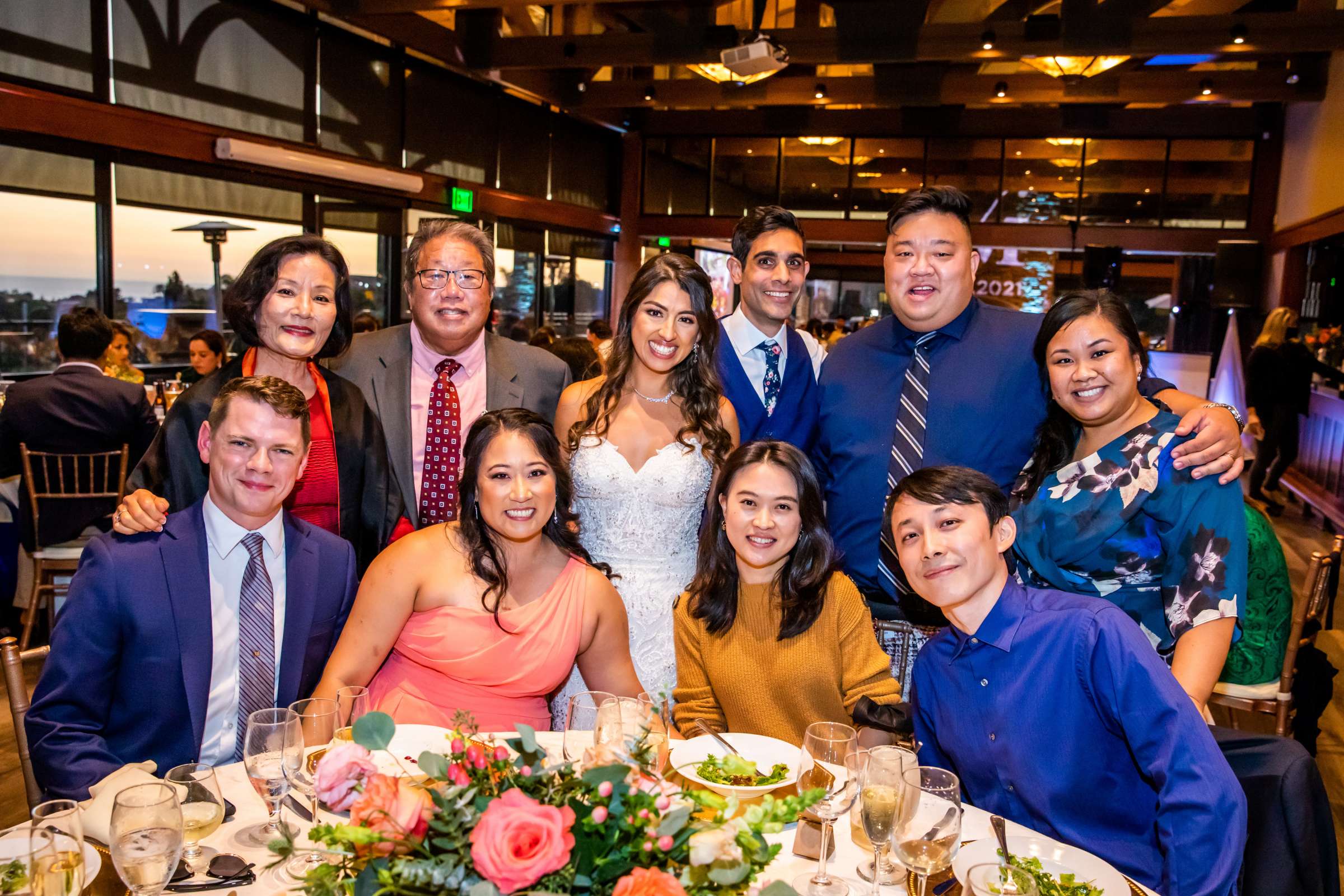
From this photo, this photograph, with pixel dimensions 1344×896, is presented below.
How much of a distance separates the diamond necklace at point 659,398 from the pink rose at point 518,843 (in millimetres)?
2178

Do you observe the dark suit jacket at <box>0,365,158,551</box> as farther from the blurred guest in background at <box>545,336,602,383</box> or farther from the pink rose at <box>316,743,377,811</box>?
the pink rose at <box>316,743,377,811</box>

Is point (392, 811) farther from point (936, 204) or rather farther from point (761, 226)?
point (761, 226)

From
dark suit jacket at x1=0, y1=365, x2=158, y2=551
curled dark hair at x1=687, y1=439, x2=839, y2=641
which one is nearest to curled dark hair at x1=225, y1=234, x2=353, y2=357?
curled dark hair at x1=687, y1=439, x2=839, y2=641

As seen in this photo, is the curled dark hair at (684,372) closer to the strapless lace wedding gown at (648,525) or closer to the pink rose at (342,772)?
the strapless lace wedding gown at (648,525)

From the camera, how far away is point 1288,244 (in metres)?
11.2

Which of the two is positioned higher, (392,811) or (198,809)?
(392,811)

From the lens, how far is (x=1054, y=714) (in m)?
1.79

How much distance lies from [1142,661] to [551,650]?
1297mm

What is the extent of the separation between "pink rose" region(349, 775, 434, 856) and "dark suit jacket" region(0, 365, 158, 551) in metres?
4.42

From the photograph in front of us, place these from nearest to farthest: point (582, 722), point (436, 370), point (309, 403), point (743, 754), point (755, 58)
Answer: point (582, 722), point (743, 754), point (309, 403), point (436, 370), point (755, 58)

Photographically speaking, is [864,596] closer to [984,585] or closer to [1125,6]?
[984,585]

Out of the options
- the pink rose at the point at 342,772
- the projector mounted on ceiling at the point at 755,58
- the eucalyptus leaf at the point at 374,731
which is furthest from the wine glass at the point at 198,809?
the projector mounted on ceiling at the point at 755,58

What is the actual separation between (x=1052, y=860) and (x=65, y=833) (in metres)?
1.38

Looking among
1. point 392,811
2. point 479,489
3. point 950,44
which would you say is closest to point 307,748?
point 392,811
